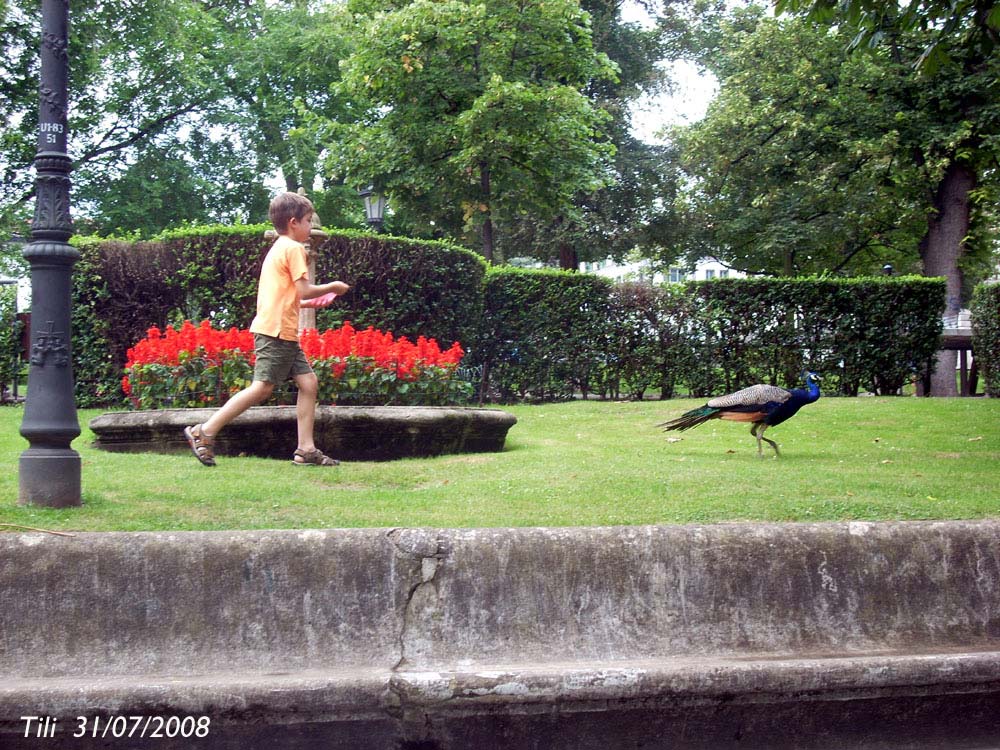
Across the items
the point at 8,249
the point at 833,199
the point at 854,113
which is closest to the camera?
the point at 854,113

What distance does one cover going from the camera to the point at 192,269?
40.8ft

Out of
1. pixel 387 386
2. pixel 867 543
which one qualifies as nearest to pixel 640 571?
pixel 867 543

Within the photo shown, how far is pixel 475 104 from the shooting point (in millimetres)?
16953

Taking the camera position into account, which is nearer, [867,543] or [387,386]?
[867,543]

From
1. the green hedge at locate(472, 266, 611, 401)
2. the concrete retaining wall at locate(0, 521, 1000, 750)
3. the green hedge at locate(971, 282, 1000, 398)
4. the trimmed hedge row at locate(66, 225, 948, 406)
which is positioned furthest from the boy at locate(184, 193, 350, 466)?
the green hedge at locate(971, 282, 1000, 398)

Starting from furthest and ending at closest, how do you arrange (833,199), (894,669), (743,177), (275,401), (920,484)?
(743,177), (833,199), (275,401), (920,484), (894,669)

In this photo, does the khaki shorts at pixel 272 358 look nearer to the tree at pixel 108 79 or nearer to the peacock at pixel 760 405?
the peacock at pixel 760 405

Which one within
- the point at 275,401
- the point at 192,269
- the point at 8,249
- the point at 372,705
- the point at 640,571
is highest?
the point at 8,249

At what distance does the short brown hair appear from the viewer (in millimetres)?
7242

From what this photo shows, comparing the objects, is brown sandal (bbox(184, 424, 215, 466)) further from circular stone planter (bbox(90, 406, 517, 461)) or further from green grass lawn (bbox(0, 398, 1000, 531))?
circular stone planter (bbox(90, 406, 517, 461))

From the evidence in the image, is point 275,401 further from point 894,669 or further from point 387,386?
point 894,669

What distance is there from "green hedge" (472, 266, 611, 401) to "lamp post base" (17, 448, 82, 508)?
30.4ft

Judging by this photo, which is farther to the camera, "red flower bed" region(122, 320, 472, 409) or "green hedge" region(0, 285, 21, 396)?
"green hedge" region(0, 285, 21, 396)

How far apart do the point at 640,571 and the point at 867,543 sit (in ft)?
3.97
